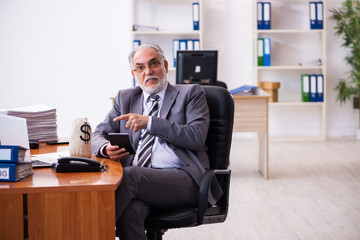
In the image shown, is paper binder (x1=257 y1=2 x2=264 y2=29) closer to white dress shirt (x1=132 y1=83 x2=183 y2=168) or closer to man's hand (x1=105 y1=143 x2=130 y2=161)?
white dress shirt (x1=132 y1=83 x2=183 y2=168)

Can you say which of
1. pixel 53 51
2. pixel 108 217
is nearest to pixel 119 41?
pixel 53 51

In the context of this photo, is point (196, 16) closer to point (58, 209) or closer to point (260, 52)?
point (260, 52)

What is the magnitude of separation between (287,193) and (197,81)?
52.2 inches

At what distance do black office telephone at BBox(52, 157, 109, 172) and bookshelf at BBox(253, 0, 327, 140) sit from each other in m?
5.31

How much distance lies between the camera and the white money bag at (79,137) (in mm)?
2205

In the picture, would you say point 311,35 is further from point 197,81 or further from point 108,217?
point 108,217

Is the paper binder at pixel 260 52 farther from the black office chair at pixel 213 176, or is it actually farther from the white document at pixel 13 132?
the white document at pixel 13 132

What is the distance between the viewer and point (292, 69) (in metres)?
7.37

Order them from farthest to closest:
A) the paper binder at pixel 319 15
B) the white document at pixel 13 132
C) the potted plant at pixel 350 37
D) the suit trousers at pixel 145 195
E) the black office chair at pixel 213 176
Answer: the paper binder at pixel 319 15 < the potted plant at pixel 350 37 < the black office chair at pixel 213 176 < the suit trousers at pixel 145 195 < the white document at pixel 13 132

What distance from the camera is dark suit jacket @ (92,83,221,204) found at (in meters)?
2.45

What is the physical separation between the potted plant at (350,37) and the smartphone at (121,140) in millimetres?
5169

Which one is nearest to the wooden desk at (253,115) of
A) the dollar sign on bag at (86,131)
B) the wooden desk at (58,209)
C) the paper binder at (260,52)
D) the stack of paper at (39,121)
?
the paper binder at (260,52)

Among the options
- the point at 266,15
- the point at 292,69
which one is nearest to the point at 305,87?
the point at 292,69

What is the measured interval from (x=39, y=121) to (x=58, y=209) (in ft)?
3.22
